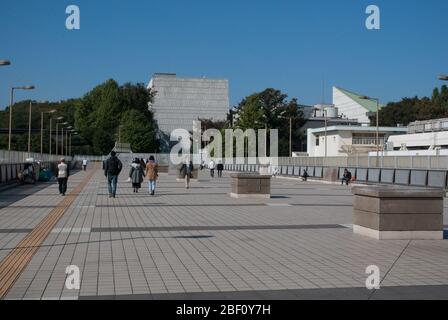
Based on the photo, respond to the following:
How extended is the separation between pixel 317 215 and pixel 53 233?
7371 mm

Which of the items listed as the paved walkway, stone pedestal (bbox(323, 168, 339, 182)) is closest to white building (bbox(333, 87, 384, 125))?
stone pedestal (bbox(323, 168, 339, 182))

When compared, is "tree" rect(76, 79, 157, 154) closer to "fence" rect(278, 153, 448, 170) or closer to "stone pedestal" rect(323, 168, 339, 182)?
"fence" rect(278, 153, 448, 170)

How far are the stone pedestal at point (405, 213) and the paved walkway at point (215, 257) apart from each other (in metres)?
0.32

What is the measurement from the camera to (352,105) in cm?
14038

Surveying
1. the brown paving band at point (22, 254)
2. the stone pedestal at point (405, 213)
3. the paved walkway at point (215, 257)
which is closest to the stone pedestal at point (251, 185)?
the paved walkway at point (215, 257)

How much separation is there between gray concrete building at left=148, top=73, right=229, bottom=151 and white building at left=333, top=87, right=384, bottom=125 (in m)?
28.8

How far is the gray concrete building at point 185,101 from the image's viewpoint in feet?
446

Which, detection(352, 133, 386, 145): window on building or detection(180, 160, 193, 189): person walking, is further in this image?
detection(352, 133, 386, 145): window on building

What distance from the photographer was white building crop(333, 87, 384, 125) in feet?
438

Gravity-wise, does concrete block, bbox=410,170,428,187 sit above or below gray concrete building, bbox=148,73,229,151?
below

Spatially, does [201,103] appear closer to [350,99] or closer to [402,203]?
[350,99]
